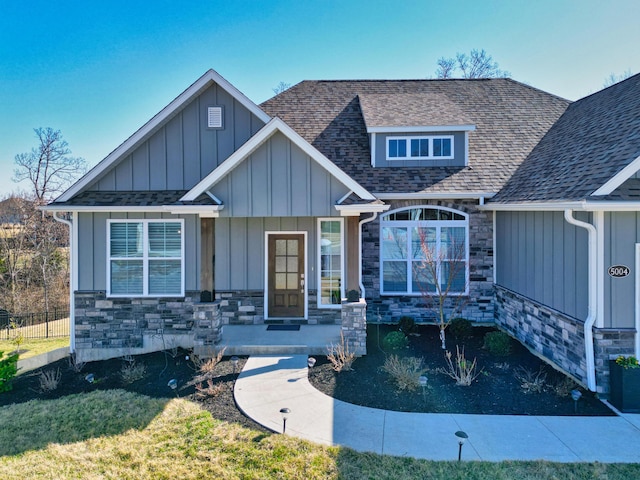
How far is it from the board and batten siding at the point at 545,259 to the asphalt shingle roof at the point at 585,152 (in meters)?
0.52

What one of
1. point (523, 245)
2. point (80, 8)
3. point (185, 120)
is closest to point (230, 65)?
point (185, 120)

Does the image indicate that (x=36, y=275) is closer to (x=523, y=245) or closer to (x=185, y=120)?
(x=185, y=120)

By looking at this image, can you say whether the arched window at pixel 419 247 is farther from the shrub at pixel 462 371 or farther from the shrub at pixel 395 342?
the shrub at pixel 462 371

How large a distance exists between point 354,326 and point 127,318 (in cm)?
543

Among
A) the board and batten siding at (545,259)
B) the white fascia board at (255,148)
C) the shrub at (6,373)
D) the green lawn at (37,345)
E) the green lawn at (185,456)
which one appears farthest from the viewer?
the green lawn at (37,345)

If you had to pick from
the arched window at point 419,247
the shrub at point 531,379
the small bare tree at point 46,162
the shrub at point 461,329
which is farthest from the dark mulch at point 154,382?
the small bare tree at point 46,162

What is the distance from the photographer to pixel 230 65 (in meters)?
12.6

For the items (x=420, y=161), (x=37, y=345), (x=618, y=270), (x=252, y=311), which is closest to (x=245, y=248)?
(x=252, y=311)

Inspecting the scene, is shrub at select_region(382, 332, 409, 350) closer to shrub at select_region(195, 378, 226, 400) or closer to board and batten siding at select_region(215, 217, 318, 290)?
board and batten siding at select_region(215, 217, 318, 290)

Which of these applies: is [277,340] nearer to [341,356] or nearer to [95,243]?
[341,356]

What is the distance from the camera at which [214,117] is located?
9.85 meters

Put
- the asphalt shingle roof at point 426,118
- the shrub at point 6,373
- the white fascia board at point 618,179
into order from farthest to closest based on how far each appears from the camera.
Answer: the asphalt shingle roof at point 426,118, the shrub at point 6,373, the white fascia board at point 618,179

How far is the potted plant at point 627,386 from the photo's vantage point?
5.84 m

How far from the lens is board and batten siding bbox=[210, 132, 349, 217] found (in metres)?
8.09
